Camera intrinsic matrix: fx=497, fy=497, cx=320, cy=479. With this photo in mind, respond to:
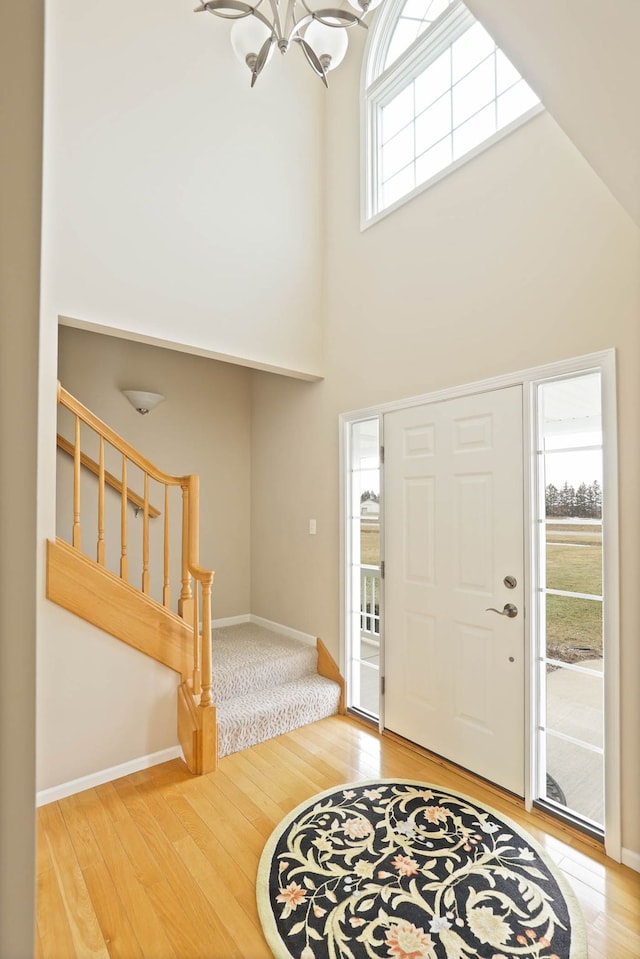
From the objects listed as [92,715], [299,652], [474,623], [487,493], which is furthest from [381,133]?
[92,715]

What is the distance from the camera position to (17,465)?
313 millimetres

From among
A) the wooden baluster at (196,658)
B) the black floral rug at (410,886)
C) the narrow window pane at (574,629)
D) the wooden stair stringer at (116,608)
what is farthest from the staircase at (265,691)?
the narrow window pane at (574,629)

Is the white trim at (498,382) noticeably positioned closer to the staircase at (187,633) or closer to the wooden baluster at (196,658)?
the staircase at (187,633)

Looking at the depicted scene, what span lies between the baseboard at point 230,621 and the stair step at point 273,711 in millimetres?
1104

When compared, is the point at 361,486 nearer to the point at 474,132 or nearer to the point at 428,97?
the point at 474,132

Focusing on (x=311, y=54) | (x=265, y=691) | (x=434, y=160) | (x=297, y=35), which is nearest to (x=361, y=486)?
(x=265, y=691)

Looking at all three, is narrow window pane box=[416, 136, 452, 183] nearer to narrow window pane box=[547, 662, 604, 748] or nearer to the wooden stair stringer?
narrow window pane box=[547, 662, 604, 748]

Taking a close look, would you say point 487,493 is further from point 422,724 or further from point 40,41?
point 40,41

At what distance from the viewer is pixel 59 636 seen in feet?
8.21

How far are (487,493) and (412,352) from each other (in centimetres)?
100

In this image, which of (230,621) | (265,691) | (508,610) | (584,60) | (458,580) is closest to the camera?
(584,60)

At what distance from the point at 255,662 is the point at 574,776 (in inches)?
76.5

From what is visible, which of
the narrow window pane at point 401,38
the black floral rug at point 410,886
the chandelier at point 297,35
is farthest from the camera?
the narrow window pane at point 401,38

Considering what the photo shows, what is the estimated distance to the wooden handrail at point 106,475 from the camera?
3.21 metres
